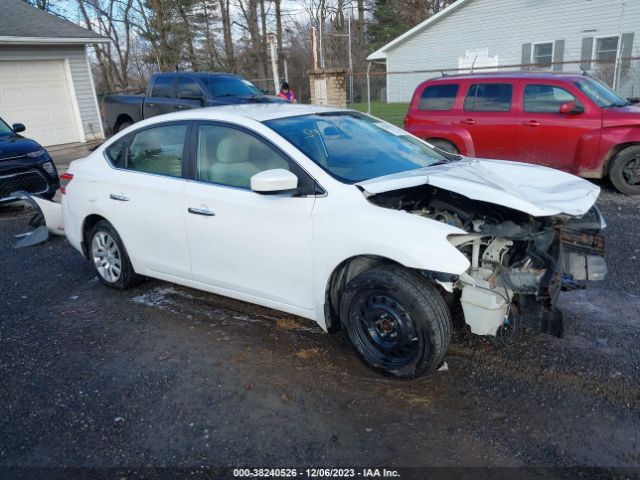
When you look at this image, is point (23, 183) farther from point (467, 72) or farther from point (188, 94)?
point (467, 72)

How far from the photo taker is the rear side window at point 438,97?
9.06m

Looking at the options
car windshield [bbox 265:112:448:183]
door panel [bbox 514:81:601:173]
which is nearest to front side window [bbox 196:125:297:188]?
car windshield [bbox 265:112:448:183]

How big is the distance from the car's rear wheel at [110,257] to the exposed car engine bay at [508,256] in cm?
268

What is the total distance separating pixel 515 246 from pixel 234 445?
213 centimetres

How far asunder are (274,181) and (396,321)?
1170mm

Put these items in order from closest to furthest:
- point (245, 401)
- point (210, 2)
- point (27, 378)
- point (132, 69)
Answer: point (245, 401)
point (27, 378)
point (210, 2)
point (132, 69)

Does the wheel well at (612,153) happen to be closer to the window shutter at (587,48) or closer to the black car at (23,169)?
the black car at (23,169)

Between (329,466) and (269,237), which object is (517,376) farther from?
(269,237)

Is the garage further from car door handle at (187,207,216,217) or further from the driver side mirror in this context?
the driver side mirror

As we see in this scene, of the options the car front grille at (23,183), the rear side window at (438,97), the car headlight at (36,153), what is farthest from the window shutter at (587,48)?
the car front grille at (23,183)

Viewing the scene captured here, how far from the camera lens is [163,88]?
12.8 m

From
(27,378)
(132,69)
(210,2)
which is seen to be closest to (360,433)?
(27,378)

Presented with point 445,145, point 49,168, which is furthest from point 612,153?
point 49,168

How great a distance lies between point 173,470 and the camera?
8.93 ft
